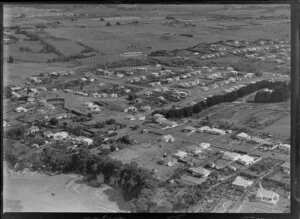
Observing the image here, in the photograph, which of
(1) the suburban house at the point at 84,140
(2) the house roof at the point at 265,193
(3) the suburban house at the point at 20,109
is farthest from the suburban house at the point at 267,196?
(3) the suburban house at the point at 20,109

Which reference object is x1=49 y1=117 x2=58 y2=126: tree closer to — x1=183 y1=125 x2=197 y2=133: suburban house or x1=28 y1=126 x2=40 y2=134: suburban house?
x1=28 y1=126 x2=40 y2=134: suburban house

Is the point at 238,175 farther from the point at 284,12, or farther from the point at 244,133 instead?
the point at 284,12

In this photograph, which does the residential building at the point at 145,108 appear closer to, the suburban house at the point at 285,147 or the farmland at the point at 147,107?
the farmland at the point at 147,107

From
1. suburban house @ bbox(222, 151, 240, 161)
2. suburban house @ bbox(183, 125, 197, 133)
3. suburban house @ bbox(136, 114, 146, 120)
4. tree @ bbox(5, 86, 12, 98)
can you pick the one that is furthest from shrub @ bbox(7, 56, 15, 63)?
suburban house @ bbox(222, 151, 240, 161)

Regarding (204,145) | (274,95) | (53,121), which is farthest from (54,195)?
(274,95)

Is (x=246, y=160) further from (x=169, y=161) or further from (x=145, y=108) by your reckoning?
(x=145, y=108)

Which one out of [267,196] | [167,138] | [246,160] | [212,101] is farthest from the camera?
[212,101]

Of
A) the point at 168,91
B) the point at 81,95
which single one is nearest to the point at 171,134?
the point at 168,91
